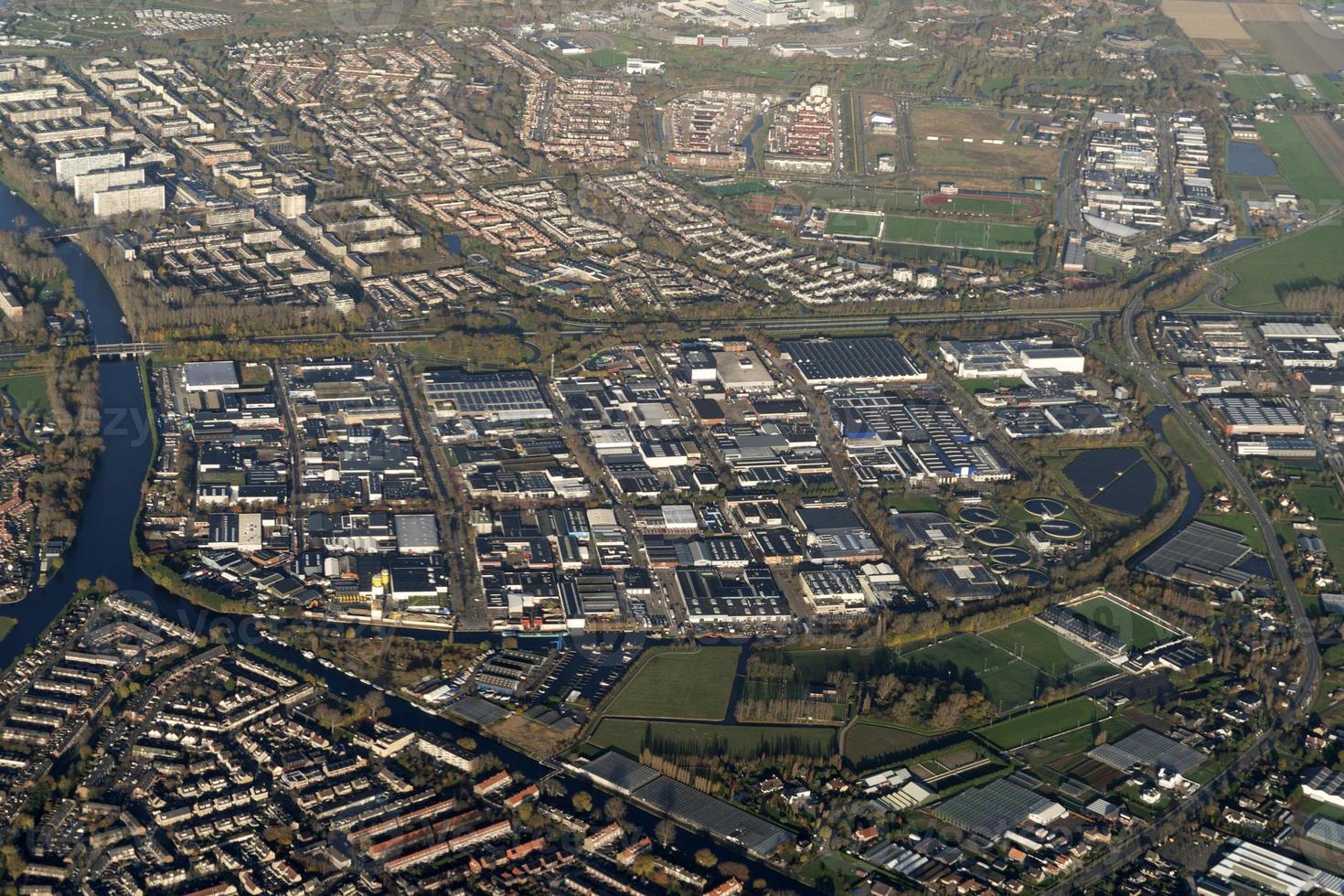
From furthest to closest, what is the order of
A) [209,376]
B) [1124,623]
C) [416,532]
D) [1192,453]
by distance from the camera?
1. [209,376]
2. [1192,453]
3. [416,532]
4. [1124,623]

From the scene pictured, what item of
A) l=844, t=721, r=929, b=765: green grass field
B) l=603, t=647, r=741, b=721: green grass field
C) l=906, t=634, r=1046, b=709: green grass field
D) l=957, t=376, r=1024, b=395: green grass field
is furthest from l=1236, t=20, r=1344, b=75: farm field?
l=844, t=721, r=929, b=765: green grass field

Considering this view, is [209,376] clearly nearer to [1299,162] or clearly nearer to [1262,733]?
[1262,733]

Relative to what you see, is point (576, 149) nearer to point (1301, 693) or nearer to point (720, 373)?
point (720, 373)

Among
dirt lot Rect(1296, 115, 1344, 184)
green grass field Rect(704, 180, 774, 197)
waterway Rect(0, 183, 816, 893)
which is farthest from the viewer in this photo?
dirt lot Rect(1296, 115, 1344, 184)

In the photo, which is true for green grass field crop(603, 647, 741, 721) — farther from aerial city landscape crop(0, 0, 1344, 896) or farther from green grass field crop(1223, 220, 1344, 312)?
green grass field crop(1223, 220, 1344, 312)

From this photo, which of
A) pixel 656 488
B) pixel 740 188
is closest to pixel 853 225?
pixel 740 188
